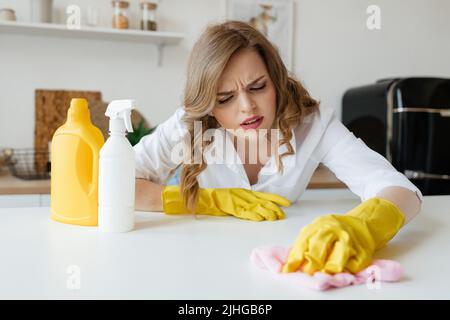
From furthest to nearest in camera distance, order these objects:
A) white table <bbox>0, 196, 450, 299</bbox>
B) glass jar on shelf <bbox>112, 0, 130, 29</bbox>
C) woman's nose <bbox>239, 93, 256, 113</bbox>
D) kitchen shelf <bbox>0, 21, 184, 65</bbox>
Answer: glass jar on shelf <bbox>112, 0, 130, 29</bbox> → kitchen shelf <bbox>0, 21, 184, 65</bbox> → woman's nose <bbox>239, 93, 256, 113</bbox> → white table <bbox>0, 196, 450, 299</bbox>

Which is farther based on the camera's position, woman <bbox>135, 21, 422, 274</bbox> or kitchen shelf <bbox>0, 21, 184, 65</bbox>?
kitchen shelf <bbox>0, 21, 184, 65</bbox>

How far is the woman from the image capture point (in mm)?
1033

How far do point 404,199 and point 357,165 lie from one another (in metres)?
0.21

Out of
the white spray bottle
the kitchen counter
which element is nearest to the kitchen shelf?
the kitchen counter

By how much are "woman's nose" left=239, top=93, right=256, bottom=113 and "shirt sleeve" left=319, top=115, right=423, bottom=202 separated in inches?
10.4

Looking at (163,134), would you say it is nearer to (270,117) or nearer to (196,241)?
(270,117)

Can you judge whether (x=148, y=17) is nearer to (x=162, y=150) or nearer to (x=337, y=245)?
(x=162, y=150)

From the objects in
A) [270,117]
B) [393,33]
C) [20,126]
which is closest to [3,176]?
[20,126]

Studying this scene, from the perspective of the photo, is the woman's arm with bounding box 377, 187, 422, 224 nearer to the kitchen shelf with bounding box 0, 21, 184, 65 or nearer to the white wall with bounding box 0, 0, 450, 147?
the white wall with bounding box 0, 0, 450, 147

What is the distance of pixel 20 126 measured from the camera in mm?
2379

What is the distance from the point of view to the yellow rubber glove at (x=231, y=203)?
40.7 inches

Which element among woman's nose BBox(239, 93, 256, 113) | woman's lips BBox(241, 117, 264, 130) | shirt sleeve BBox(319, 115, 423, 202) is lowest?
shirt sleeve BBox(319, 115, 423, 202)

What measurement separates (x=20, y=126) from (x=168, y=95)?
766 millimetres

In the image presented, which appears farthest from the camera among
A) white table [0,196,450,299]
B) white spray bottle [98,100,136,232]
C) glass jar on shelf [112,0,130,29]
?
glass jar on shelf [112,0,130,29]
